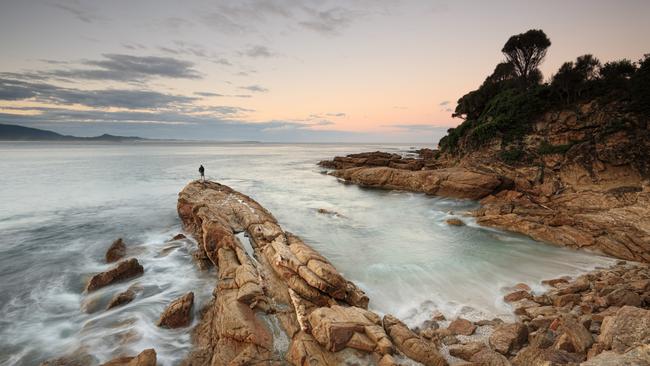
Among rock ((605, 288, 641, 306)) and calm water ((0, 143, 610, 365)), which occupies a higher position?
rock ((605, 288, 641, 306))

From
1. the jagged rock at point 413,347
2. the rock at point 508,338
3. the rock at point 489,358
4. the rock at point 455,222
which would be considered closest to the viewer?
the rock at point 489,358

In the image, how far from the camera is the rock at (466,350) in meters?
6.49

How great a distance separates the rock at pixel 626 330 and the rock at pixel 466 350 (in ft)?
7.24

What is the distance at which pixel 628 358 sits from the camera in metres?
4.42

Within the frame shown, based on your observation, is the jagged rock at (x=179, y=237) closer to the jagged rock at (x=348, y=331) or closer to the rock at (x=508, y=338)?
the jagged rock at (x=348, y=331)

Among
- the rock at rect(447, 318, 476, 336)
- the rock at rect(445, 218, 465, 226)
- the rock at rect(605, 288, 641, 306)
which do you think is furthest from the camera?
the rock at rect(445, 218, 465, 226)

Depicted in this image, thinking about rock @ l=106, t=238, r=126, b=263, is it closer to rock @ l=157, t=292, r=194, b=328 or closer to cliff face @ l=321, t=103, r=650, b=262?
rock @ l=157, t=292, r=194, b=328

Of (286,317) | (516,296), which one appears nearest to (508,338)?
(516,296)

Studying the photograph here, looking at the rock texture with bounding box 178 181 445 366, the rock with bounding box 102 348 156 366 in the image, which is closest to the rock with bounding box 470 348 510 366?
the rock texture with bounding box 178 181 445 366

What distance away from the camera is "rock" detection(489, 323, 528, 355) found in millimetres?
6676

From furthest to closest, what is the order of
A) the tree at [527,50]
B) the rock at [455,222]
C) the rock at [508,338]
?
the tree at [527,50] → the rock at [455,222] → the rock at [508,338]

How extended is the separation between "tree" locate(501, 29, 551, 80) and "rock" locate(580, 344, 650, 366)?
41464 mm

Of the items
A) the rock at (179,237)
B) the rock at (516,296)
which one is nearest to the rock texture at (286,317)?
the rock at (179,237)

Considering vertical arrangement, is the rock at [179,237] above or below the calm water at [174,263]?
above
